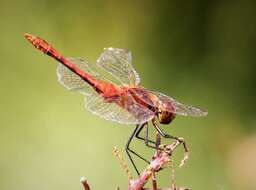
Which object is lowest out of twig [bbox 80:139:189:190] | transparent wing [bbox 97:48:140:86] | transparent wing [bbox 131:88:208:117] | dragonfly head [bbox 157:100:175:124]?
twig [bbox 80:139:189:190]

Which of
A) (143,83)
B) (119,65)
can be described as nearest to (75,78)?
(119,65)

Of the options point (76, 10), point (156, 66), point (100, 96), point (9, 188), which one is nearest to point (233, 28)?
A: point (156, 66)

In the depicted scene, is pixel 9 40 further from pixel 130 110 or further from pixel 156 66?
pixel 130 110

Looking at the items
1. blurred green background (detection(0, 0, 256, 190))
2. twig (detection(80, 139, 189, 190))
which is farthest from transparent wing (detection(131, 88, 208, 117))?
blurred green background (detection(0, 0, 256, 190))

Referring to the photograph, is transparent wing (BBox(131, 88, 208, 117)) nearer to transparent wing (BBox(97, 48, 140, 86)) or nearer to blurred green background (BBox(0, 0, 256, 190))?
transparent wing (BBox(97, 48, 140, 86))

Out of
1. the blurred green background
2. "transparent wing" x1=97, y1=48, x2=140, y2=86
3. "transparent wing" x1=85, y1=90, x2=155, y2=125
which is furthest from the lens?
the blurred green background

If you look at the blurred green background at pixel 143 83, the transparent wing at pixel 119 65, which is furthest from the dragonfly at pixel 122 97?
the blurred green background at pixel 143 83

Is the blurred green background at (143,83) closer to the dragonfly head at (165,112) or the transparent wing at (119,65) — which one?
the transparent wing at (119,65)

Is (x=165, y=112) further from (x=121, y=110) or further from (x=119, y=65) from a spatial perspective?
(x=119, y=65)
